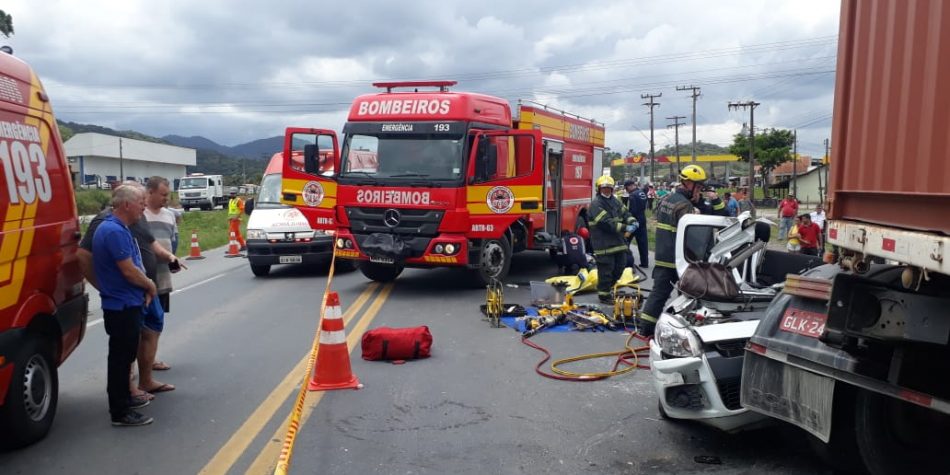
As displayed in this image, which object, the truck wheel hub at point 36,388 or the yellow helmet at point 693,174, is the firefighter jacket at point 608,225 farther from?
the truck wheel hub at point 36,388

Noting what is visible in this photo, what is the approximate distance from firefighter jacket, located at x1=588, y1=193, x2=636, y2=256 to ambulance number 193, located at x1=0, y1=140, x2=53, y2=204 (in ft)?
23.5

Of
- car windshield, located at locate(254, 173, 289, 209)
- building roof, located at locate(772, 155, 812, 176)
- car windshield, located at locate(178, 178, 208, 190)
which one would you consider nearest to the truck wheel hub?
car windshield, located at locate(254, 173, 289, 209)

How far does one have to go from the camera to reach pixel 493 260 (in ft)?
40.0

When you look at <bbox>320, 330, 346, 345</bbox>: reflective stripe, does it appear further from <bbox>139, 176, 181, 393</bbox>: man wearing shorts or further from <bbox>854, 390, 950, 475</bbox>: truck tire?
<bbox>854, 390, 950, 475</bbox>: truck tire

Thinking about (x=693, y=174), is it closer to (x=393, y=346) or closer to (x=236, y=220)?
(x=393, y=346)

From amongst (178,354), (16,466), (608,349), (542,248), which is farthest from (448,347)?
(542,248)

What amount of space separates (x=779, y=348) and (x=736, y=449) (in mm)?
1042

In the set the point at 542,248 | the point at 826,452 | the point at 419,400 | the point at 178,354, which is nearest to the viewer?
the point at 826,452

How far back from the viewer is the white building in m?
82.2

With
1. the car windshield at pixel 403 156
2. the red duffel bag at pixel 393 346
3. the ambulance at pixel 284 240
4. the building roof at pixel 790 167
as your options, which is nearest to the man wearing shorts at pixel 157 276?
the red duffel bag at pixel 393 346

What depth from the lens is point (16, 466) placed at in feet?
15.2

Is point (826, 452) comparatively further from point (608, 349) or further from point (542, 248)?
→ point (542, 248)

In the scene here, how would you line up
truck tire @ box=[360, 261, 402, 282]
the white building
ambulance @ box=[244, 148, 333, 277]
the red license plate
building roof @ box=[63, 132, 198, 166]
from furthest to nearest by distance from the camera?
1. building roof @ box=[63, 132, 198, 166]
2. the white building
3. ambulance @ box=[244, 148, 333, 277]
4. truck tire @ box=[360, 261, 402, 282]
5. the red license plate

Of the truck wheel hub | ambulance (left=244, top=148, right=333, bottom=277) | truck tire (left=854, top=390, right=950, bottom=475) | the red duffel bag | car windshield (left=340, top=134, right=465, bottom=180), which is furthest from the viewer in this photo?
Result: ambulance (left=244, top=148, right=333, bottom=277)
